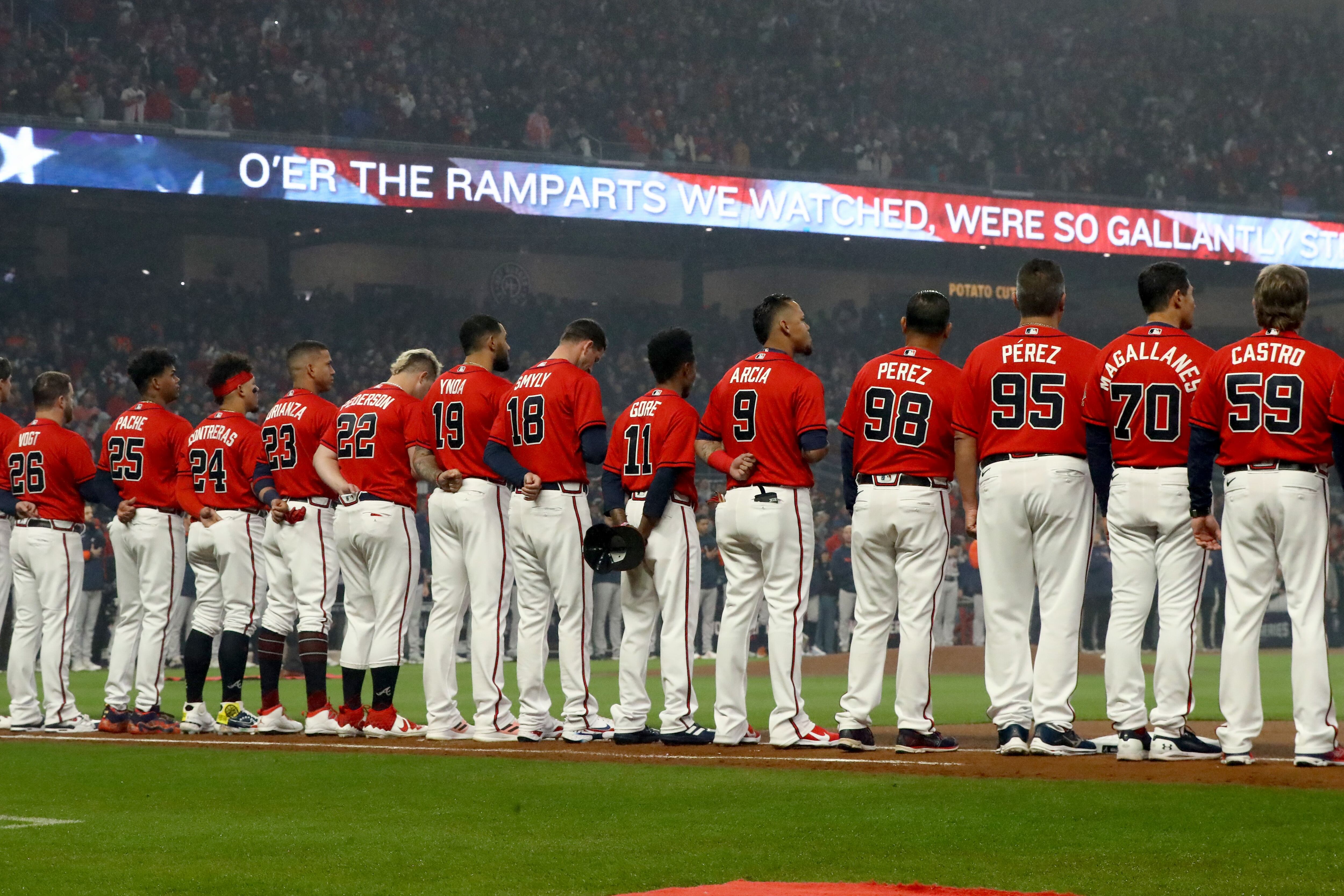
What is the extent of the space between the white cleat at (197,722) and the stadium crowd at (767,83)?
714 inches

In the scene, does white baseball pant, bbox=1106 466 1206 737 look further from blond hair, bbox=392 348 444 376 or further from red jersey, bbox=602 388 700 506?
blond hair, bbox=392 348 444 376

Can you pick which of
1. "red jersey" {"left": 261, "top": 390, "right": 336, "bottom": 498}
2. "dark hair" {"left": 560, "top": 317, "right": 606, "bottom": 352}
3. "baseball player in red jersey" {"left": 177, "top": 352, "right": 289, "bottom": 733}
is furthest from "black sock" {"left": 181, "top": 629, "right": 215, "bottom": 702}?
"dark hair" {"left": 560, "top": 317, "right": 606, "bottom": 352}

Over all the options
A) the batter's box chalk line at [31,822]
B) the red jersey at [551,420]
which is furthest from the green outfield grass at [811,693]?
the batter's box chalk line at [31,822]

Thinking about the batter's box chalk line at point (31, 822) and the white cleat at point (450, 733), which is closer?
the batter's box chalk line at point (31, 822)

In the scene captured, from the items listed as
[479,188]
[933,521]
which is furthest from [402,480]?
[479,188]

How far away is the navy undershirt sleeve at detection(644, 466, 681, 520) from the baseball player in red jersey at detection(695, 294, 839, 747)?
0.19 meters

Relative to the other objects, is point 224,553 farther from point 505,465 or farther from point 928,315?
point 928,315

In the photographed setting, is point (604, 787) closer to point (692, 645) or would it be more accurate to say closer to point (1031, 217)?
point (692, 645)

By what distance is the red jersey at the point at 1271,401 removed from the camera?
20.0 feet

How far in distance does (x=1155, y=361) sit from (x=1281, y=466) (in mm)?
745

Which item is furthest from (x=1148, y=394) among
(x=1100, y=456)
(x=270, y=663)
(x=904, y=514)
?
(x=270, y=663)

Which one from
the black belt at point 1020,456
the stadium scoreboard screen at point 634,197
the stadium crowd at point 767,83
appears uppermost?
the stadium crowd at point 767,83

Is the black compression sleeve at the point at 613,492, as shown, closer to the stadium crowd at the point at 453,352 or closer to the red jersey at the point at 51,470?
the red jersey at the point at 51,470

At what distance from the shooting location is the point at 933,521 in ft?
23.5
